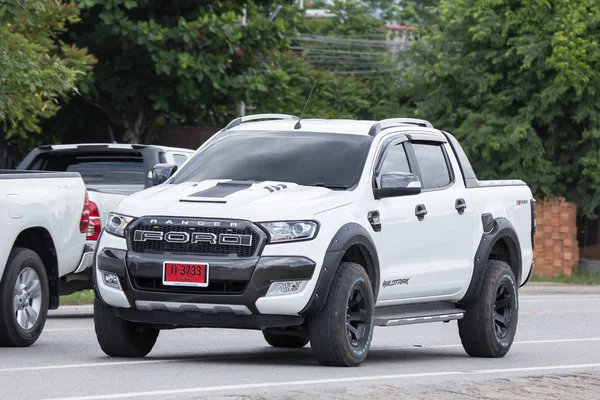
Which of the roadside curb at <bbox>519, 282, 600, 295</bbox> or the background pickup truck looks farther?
the roadside curb at <bbox>519, 282, 600, 295</bbox>

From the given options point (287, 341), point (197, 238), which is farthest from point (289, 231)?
point (287, 341)

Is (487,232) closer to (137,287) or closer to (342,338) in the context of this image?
(342,338)

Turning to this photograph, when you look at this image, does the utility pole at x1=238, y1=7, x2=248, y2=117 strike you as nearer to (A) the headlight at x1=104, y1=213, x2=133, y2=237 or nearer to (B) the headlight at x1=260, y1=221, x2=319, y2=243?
(A) the headlight at x1=104, y1=213, x2=133, y2=237

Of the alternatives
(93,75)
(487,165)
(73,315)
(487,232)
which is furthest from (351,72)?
(487,232)

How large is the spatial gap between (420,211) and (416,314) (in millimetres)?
823

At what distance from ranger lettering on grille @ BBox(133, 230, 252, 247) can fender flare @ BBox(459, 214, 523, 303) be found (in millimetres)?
2950

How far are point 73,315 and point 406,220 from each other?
637cm

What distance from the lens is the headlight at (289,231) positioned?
31.8 ft

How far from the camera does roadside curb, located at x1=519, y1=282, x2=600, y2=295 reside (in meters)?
27.6

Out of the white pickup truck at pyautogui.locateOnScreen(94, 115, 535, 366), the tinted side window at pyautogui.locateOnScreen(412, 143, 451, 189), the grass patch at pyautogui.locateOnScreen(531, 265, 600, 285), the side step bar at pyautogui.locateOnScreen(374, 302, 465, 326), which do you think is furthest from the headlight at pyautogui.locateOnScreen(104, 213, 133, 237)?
the grass patch at pyautogui.locateOnScreen(531, 265, 600, 285)

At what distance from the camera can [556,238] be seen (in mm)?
33594

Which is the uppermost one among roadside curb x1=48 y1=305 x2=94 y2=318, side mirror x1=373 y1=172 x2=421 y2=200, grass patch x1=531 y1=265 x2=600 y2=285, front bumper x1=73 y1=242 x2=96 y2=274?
side mirror x1=373 y1=172 x2=421 y2=200

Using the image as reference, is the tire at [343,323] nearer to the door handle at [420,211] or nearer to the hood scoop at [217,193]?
the hood scoop at [217,193]

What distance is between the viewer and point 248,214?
9711mm
